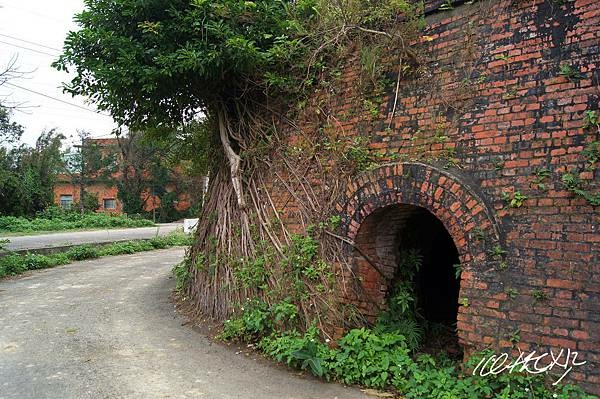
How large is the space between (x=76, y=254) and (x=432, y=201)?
13.1m

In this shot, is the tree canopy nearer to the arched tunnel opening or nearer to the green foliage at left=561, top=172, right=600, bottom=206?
the arched tunnel opening

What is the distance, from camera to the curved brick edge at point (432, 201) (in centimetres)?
426

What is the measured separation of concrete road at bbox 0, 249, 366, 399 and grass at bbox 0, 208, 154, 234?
18186 mm

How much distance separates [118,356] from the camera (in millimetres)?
5469

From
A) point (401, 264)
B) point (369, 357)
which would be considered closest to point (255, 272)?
point (401, 264)

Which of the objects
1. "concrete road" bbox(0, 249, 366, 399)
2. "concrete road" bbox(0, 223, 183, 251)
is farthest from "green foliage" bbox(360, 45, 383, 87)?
"concrete road" bbox(0, 223, 183, 251)

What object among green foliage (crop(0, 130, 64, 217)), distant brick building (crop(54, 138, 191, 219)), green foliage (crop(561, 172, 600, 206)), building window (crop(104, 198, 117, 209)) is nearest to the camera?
green foliage (crop(561, 172, 600, 206))

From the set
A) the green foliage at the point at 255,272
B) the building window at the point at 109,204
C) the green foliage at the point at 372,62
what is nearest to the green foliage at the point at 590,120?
the green foliage at the point at 372,62

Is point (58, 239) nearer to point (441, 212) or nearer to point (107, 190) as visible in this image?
point (441, 212)

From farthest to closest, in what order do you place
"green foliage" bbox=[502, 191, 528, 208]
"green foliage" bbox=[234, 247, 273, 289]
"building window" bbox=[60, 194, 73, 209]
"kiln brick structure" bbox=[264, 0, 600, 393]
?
"building window" bbox=[60, 194, 73, 209] → "green foliage" bbox=[234, 247, 273, 289] → "green foliage" bbox=[502, 191, 528, 208] → "kiln brick structure" bbox=[264, 0, 600, 393]

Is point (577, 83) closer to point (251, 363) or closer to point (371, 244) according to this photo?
point (371, 244)

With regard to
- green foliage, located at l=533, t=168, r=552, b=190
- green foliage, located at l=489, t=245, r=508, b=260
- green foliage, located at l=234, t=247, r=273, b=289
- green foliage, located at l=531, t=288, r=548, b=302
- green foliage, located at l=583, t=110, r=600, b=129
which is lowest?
green foliage, located at l=234, t=247, r=273, b=289

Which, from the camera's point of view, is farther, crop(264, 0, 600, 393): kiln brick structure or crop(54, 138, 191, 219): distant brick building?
crop(54, 138, 191, 219): distant brick building

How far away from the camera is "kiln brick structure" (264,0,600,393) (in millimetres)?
3793
